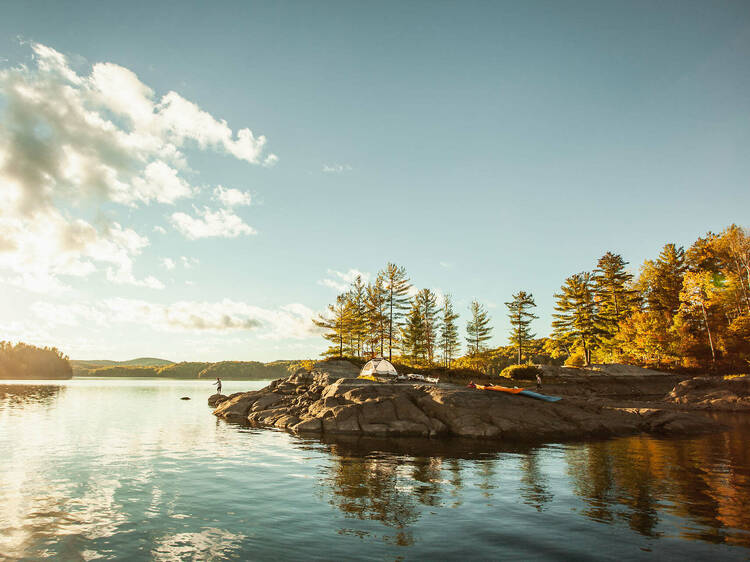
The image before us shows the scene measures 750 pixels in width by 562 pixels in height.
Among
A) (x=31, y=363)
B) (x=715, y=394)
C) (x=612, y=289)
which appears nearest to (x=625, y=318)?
(x=612, y=289)

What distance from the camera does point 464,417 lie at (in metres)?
23.2

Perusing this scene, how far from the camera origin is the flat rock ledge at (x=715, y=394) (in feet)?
115

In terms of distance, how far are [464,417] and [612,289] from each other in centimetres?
5598

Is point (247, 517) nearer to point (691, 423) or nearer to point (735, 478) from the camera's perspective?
point (735, 478)

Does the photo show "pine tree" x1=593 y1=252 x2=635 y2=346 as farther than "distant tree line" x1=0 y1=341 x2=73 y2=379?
No

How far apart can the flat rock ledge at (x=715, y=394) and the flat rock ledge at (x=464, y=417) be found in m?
14.1

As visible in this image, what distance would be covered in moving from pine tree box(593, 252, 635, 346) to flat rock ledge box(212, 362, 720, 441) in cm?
4362

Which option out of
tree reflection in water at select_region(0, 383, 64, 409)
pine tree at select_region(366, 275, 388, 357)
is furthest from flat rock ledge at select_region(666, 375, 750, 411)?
tree reflection in water at select_region(0, 383, 64, 409)

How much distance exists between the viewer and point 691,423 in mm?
24328

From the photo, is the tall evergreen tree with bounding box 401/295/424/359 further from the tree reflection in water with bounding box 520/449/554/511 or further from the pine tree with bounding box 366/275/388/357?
the tree reflection in water with bounding box 520/449/554/511

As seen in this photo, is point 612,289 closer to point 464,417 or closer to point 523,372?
point 523,372

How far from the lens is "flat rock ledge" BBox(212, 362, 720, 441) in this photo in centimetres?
2277

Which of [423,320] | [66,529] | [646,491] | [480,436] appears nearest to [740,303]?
[423,320]

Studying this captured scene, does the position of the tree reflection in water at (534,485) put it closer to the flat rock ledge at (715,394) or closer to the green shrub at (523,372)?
the flat rock ledge at (715,394)
